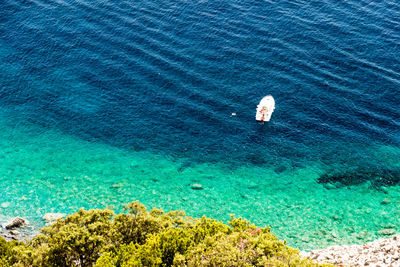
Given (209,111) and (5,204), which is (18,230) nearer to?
(5,204)

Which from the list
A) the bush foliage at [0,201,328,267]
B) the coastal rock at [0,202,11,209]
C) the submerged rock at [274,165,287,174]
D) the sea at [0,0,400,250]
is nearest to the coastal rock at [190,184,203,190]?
the sea at [0,0,400,250]

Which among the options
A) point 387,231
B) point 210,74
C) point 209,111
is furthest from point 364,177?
point 210,74

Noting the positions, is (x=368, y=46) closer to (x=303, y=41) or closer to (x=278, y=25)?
(x=303, y=41)

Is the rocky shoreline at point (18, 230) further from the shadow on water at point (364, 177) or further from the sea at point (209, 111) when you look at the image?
the shadow on water at point (364, 177)

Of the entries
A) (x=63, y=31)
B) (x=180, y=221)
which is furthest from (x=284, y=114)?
(x=63, y=31)

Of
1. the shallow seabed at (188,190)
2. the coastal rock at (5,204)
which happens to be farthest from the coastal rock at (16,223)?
the coastal rock at (5,204)
